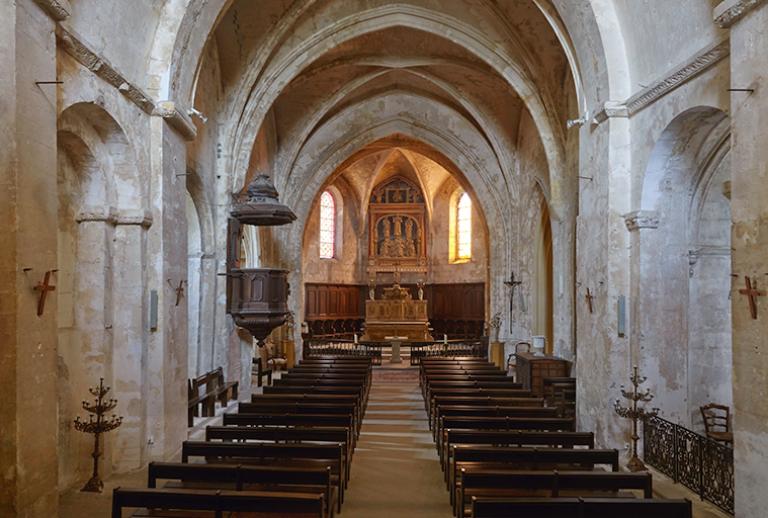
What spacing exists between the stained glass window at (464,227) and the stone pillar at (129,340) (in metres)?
23.9

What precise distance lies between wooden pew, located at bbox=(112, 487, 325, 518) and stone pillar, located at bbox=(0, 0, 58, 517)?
1.29m

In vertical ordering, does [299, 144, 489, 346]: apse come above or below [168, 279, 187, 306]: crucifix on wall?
above

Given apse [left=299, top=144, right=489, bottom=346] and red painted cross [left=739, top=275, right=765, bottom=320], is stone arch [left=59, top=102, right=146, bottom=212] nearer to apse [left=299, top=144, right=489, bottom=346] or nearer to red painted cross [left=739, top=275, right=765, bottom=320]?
red painted cross [left=739, top=275, right=765, bottom=320]

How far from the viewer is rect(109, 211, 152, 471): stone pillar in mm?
9117

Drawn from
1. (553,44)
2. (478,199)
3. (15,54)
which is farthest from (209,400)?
(478,199)

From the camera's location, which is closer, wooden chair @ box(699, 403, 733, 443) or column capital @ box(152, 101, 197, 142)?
column capital @ box(152, 101, 197, 142)

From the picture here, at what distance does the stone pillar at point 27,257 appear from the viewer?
5.76 meters

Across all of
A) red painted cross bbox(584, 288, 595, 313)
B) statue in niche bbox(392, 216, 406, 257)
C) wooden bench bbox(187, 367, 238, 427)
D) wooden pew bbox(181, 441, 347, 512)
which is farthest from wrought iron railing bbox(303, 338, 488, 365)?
wooden pew bbox(181, 441, 347, 512)

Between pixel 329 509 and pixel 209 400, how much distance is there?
7.69 m

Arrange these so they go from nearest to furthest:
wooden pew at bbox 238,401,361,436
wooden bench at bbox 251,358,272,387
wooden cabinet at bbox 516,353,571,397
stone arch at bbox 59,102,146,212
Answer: stone arch at bbox 59,102,146,212
wooden pew at bbox 238,401,361,436
wooden cabinet at bbox 516,353,571,397
wooden bench at bbox 251,358,272,387

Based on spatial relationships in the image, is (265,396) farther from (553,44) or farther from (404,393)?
(553,44)

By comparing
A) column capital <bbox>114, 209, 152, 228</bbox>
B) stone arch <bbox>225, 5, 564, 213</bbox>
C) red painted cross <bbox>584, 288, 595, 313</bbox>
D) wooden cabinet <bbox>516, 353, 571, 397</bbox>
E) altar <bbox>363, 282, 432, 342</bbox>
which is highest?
stone arch <bbox>225, 5, 564, 213</bbox>

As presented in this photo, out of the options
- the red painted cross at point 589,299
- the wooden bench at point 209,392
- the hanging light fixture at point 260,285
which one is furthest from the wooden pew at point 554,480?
the hanging light fixture at point 260,285

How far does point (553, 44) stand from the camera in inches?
604
